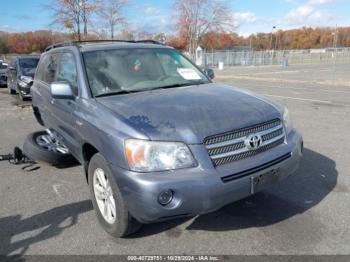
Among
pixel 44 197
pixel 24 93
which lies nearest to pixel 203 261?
pixel 44 197

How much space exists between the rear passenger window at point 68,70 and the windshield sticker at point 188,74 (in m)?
1.29

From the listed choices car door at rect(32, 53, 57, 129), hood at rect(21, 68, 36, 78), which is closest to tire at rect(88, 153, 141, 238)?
car door at rect(32, 53, 57, 129)

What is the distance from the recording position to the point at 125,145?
283 cm

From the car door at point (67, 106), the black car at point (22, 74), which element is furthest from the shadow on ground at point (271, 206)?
the black car at point (22, 74)

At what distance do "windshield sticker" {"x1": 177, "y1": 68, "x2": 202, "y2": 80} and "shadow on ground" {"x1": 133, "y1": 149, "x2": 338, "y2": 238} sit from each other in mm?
1640

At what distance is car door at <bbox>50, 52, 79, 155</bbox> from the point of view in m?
3.97

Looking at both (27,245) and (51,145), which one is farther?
(51,145)

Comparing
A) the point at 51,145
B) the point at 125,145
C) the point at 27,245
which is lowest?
the point at 27,245

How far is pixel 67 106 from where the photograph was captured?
4.11 m

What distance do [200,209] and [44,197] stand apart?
7.55 ft

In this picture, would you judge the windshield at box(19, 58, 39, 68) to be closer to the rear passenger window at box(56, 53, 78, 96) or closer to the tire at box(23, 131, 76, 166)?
the tire at box(23, 131, 76, 166)

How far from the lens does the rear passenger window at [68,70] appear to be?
4.04m

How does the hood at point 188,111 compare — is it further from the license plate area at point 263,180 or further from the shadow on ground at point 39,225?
the shadow on ground at point 39,225

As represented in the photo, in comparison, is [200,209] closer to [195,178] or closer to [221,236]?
[195,178]
